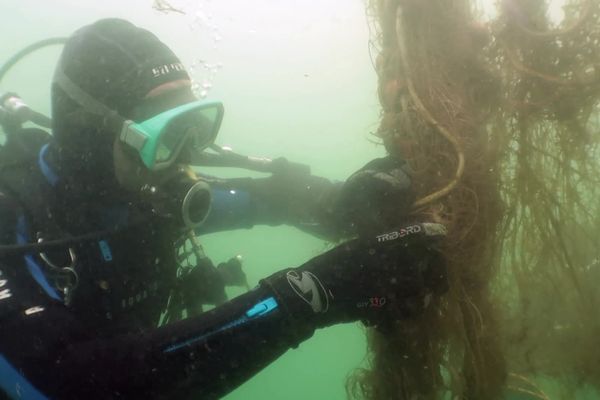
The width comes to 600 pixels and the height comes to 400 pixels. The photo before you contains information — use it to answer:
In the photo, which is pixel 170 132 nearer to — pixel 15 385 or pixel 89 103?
pixel 89 103

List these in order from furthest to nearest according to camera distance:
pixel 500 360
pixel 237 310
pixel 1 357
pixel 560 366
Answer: pixel 560 366 < pixel 500 360 < pixel 237 310 < pixel 1 357

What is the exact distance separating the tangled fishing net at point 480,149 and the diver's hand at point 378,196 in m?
0.11

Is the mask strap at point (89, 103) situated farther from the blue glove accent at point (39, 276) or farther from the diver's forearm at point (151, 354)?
the diver's forearm at point (151, 354)

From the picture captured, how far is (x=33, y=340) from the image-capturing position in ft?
6.68

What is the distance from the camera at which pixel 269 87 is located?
186 feet

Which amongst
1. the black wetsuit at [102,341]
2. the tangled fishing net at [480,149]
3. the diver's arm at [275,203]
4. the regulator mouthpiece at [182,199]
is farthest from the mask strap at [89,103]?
the tangled fishing net at [480,149]

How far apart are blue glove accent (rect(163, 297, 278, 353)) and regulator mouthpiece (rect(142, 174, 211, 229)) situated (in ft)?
3.23

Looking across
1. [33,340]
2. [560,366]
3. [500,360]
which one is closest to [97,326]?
[33,340]

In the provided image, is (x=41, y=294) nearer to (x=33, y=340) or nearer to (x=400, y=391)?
(x=33, y=340)

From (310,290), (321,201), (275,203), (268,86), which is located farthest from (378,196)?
(268,86)

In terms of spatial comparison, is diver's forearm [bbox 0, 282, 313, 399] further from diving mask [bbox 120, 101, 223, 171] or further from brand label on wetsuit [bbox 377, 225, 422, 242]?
diving mask [bbox 120, 101, 223, 171]

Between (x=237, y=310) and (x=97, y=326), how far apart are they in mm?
1057

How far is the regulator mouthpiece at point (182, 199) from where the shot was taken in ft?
9.43

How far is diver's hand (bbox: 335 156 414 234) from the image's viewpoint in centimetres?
261
